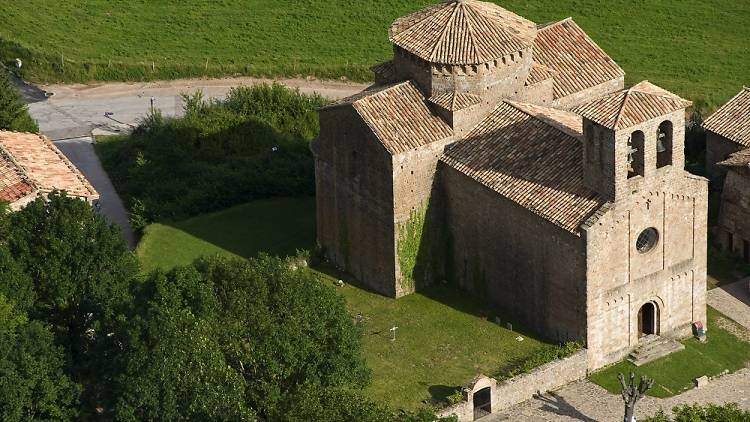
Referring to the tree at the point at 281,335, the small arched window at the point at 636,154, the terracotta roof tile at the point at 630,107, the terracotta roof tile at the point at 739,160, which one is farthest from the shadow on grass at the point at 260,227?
the terracotta roof tile at the point at 739,160

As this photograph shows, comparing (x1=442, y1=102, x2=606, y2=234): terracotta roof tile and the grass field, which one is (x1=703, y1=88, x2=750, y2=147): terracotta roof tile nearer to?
(x1=442, y1=102, x2=606, y2=234): terracotta roof tile

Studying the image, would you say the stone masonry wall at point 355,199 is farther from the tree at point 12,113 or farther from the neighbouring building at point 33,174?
the tree at point 12,113

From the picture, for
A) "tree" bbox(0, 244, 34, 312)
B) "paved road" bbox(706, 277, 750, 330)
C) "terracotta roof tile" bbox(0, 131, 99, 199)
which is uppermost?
"terracotta roof tile" bbox(0, 131, 99, 199)

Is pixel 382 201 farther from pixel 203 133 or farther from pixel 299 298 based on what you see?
pixel 203 133

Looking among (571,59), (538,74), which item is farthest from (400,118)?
(571,59)

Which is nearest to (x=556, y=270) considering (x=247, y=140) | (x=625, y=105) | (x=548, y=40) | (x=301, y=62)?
(x=625, y=105)

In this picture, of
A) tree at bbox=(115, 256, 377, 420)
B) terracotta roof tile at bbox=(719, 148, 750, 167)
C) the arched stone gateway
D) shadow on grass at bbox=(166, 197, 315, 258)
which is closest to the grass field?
shadow on grass at bbox=(166, 197, 315, 258)
